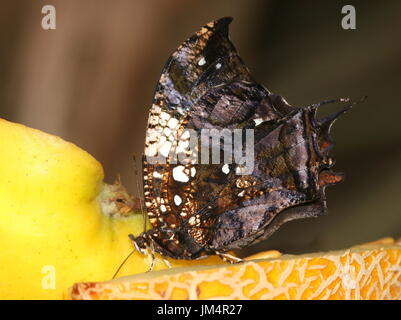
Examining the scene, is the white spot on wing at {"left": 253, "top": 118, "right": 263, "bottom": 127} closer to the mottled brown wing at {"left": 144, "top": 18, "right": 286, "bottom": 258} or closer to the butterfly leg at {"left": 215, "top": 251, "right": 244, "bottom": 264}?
the mottled brown wing at {"left": 144, "top": 18, "right": 286, "bottom": 258}

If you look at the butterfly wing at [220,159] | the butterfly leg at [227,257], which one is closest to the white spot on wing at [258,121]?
the butterfly wing at [220,159]

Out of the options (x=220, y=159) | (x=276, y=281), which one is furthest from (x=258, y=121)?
(x=276, y=281)

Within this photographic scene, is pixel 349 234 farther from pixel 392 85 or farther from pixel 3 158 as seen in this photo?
pixel 3 158

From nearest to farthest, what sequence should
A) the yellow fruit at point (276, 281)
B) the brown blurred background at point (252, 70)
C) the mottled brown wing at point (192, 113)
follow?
the yellow fruit at point (276, 281), the mottled brown wing at point (192, 113), the brown blurred background at point (252, 70)

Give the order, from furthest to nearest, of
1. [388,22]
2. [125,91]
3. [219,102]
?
[388,22] < [125,91] < [219,102]

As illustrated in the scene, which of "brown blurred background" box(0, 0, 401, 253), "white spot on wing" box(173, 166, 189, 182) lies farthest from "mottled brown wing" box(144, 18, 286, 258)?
"brown blurred background" box(0, 0, 401, 253)

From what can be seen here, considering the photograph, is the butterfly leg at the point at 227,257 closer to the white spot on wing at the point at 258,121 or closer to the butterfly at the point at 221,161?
the butterfly at the point at 221,161

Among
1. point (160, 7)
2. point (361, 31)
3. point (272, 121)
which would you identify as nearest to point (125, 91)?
point (160, 7)

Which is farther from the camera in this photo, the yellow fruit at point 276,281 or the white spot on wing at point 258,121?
the white spot on wing at point 258,121
